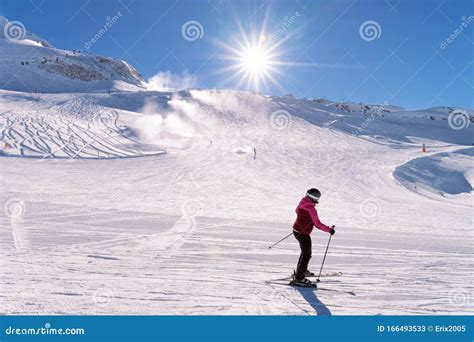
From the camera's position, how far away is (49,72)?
64.6 meters

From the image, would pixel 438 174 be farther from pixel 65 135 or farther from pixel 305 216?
pixel 65 135

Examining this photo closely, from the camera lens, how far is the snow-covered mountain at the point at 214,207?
18.1 feet

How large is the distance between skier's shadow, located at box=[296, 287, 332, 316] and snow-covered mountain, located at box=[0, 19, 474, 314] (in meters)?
0.03

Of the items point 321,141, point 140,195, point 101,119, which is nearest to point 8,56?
point 101,119

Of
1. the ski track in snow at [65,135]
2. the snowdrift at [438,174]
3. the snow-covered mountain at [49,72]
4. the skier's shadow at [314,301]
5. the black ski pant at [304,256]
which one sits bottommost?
the skier's shadow at [314,301]

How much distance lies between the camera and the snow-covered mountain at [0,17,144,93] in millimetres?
56562

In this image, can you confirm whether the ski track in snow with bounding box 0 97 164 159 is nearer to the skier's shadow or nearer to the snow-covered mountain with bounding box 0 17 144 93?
the skier's shadow

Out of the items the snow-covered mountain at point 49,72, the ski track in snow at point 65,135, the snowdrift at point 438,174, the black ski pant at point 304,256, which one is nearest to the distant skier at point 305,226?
the black ski pant at point 304,256

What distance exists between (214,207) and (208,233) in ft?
14.7

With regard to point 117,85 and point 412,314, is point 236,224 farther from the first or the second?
point 117,85

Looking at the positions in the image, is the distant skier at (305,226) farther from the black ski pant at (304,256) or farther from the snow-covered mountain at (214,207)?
the snow-covered mountain at (214,207)

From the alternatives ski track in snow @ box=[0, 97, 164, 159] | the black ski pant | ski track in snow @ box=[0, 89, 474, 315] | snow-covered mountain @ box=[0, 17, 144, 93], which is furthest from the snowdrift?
snow-covered mountain @ box=[0, 17, 144, 93]

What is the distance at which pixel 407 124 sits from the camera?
44156 mm

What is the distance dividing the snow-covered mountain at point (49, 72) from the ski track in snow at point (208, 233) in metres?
34.4
